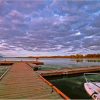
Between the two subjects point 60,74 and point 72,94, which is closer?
point 72,94

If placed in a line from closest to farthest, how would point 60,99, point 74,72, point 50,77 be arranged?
point 60,99 < point 50,77 < point 74,72

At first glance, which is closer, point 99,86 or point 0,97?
point 0,97

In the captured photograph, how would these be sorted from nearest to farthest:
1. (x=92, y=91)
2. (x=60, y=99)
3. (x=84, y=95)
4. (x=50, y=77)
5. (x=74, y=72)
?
(x=60, y=99) → (x=92, y=91) → (x=84, y=95) → (x=50, y=77) → (x=74, y=72)

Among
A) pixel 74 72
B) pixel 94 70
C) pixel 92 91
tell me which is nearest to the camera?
pixel 92 91

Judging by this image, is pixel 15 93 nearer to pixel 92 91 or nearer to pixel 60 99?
pixel 60 99

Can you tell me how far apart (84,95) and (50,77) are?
8930mm

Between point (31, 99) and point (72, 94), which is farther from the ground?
point (31, 99)

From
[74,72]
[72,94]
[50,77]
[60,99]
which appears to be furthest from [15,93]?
[74,72]

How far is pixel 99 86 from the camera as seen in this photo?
1338 cm

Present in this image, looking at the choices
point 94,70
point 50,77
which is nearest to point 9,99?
point 50,77

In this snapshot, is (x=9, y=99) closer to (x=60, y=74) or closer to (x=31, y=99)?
(x=31, y=99)

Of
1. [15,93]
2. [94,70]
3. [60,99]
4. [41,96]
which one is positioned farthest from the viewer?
[94,70]

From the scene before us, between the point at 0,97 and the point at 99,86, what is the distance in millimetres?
7679

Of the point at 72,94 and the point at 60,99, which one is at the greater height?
the point at 60,99
